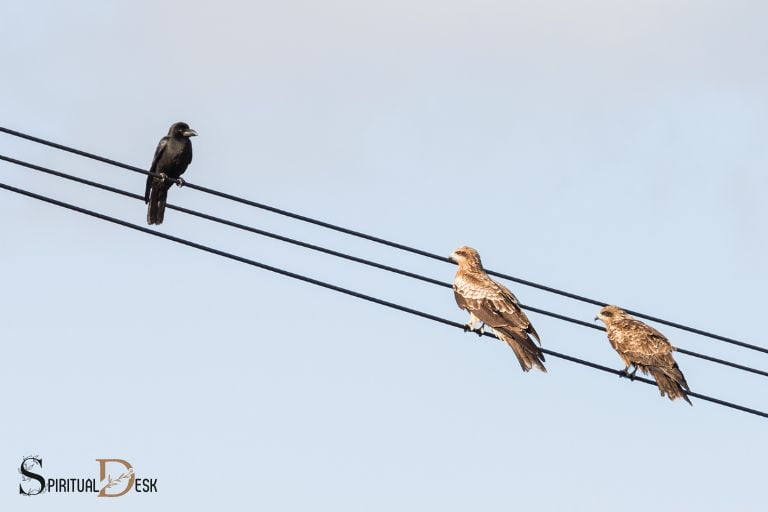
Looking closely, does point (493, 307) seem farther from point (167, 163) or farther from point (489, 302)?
point (167, 163)

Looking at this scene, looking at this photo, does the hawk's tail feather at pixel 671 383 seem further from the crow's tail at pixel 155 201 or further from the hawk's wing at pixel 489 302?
the crow's tail at pixel 155 201

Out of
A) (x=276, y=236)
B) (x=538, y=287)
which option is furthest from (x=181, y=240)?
(x=538, y=287)

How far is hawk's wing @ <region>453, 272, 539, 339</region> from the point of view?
20828 millimetres

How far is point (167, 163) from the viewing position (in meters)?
24.0

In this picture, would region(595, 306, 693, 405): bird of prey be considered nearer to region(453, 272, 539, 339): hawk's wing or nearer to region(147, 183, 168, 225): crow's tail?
region(453, 272, 539, 339): hawk's wing

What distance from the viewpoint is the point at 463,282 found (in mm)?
22469

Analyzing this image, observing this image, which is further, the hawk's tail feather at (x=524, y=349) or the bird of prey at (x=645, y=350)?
the bird of prey at (x=645, y=350)

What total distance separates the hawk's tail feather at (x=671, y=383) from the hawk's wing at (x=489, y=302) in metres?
2.17

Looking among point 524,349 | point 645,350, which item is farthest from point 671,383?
point 524,349

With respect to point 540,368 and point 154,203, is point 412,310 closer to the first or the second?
point 540,368

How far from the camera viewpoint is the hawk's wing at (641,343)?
21828 millimetres

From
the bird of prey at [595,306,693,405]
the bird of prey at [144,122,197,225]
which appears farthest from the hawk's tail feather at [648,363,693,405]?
the bird of prey at [144,122,197,225]

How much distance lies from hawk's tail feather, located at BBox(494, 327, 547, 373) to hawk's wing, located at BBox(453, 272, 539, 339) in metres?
0.13

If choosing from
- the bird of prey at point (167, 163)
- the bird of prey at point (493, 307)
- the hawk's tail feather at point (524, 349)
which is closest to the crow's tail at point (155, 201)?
the bird of prey at point (167, 163)
